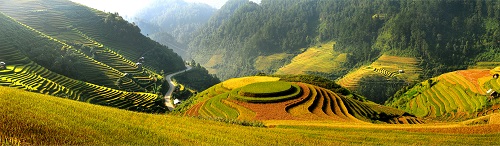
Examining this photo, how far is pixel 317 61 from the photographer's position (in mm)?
112750

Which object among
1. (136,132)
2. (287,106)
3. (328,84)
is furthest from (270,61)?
(136,132)

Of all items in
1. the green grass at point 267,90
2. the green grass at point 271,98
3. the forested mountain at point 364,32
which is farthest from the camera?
the forested mountain at point 364,32

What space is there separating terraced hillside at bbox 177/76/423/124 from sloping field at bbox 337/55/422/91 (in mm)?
42082

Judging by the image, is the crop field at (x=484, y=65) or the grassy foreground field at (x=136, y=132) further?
the crop field at (x=484, y=65)

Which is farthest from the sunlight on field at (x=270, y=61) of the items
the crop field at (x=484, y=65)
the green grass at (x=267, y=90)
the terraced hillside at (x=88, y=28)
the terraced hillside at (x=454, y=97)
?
the green grass at (x=267, y=90)

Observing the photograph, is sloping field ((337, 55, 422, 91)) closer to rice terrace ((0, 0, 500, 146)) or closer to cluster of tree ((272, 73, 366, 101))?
rice terrace ((0, 0, 500, 146))

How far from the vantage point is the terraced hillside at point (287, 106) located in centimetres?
2923

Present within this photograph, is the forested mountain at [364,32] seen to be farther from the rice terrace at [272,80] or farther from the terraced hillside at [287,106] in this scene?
the terraced hillside at [287,106]

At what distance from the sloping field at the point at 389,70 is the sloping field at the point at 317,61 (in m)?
14.6

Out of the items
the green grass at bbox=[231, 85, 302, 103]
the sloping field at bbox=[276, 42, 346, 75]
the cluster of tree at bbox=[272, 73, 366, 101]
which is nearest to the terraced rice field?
the green grass at bbox=[231, 85, 302, 103]

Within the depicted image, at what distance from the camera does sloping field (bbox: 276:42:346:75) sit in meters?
105

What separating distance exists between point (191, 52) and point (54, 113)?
18459 cm

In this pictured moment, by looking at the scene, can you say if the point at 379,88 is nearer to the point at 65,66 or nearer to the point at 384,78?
the point at 384,78

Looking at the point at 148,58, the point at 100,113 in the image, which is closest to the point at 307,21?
the point at 148,58
